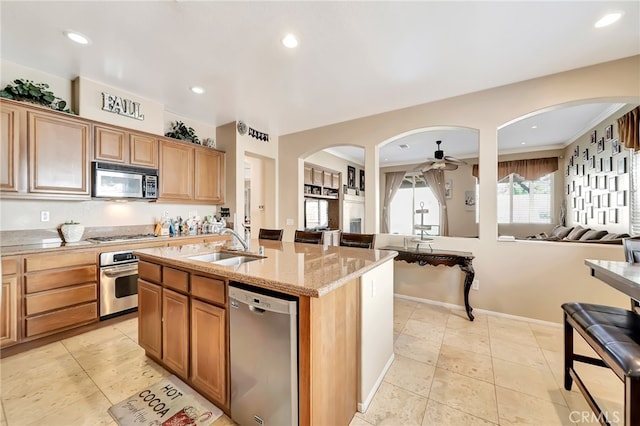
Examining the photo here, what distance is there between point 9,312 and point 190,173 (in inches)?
92.5

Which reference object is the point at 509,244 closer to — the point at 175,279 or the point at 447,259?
the point at 447,259

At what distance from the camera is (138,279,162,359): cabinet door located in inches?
80.2

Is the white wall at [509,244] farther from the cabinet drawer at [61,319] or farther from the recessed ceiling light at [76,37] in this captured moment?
the cabinet drawer at [61,319]

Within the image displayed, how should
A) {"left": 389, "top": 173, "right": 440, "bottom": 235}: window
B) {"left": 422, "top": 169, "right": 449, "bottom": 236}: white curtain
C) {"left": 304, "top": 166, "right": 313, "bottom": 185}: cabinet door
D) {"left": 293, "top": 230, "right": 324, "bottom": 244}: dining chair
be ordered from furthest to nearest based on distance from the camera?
1. {"left": 389, "top": 173, "right": 440, "bottom": 235}: window
2. {"left": 422, "top": 169, "right": 449, "bottom": 236}: white curtain
3. {"left": 304, "top": 166, "right": 313, "bottom": 185}: cabinet door
4. {"left": 293, "top": 230, "right": 324, "bottom": 244}: dining chair

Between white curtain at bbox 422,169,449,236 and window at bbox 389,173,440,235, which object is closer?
white curtain at bbox 422,169,449,236

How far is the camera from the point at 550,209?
5.86m

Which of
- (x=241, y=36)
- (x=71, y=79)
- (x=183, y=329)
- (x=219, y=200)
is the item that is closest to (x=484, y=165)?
(x=241, y=36)

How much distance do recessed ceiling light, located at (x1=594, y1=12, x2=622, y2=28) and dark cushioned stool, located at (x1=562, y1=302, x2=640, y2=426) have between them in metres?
2.20

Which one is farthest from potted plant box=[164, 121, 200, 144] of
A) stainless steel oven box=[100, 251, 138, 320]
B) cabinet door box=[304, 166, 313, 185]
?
cabinet door box=[304, 166, 313, 185]

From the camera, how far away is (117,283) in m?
2.91

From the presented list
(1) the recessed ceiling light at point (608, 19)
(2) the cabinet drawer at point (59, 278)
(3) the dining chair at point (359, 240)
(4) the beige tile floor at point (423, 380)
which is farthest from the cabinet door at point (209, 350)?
(1) the recessed ceiling light at point (608, 19)

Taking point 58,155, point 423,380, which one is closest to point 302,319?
point 423,380

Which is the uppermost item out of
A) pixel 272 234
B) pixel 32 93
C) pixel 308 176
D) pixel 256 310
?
pixel 32 93

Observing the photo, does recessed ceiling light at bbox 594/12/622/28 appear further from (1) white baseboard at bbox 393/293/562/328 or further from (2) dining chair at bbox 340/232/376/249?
(1) white baseboard at bbox 393/293/562/328
